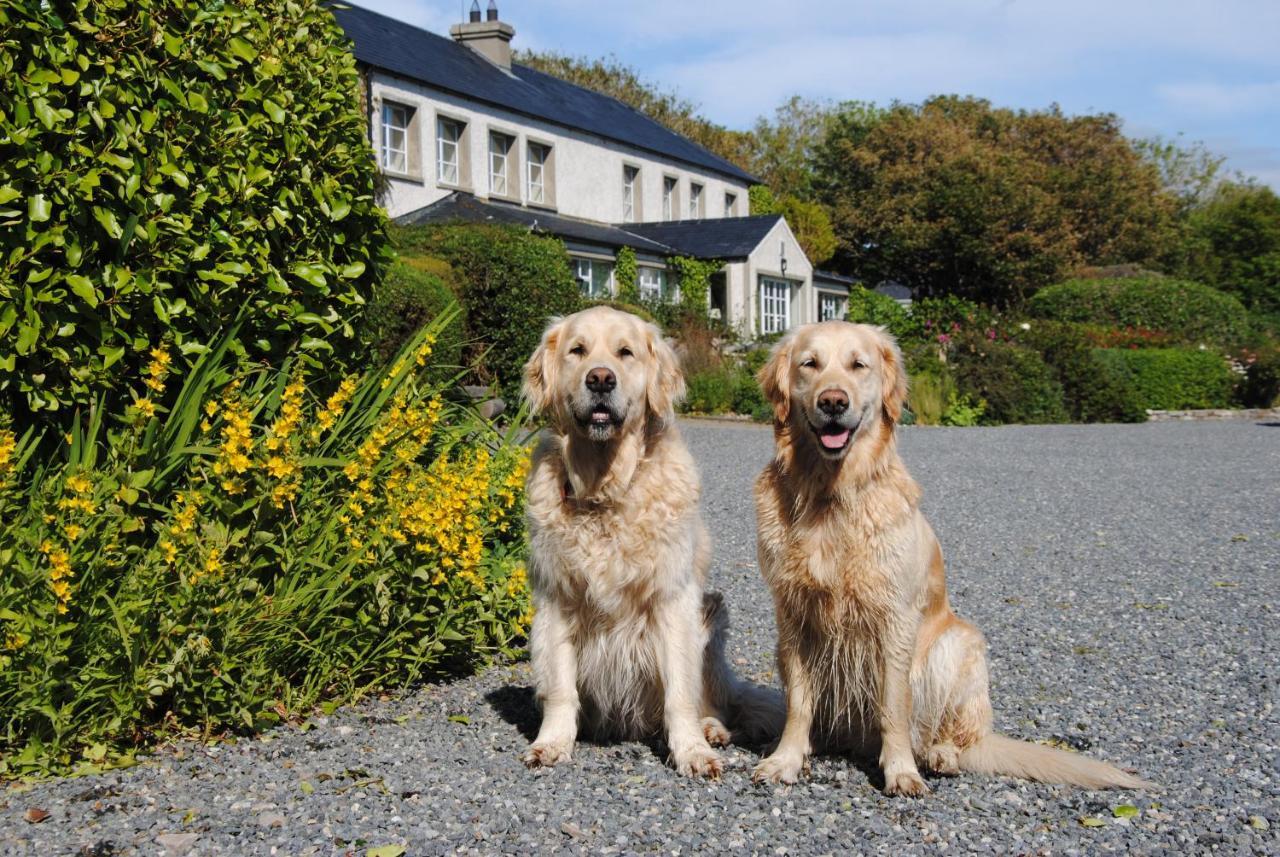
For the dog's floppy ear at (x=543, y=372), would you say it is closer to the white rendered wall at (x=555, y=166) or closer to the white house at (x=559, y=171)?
the white rendered wall at (x=555, y=166)

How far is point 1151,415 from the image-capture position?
899 inches

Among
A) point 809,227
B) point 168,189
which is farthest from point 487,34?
point 168,189

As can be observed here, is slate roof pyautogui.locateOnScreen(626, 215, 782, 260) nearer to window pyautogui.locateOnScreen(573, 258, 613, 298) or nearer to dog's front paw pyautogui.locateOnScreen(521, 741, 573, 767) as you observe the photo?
window pyautogui.locateOnScreen(573, 258, 613, 298)

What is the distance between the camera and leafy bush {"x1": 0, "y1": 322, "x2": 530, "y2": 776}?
3631 mm

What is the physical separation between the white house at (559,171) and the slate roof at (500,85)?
7 cm

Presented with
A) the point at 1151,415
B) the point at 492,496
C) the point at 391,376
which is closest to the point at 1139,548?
the point at 492,496

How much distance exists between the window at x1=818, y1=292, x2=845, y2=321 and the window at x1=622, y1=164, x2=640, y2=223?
9.41 meters

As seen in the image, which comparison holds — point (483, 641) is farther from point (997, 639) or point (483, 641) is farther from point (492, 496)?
point (997, 639)

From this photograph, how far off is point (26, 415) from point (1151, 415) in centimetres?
2259

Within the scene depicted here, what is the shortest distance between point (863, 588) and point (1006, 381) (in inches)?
692

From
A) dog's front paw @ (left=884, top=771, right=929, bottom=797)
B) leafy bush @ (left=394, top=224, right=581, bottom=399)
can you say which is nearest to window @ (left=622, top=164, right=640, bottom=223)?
leafy bush @ (left=394, top=224, right=581, bottom=399)

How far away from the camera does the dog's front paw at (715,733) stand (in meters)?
4.25

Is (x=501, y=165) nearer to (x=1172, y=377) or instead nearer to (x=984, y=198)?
(x=1172, y=377)

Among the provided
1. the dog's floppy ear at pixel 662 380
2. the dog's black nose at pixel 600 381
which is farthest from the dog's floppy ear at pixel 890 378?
the dog's black nose at pixel 600 381
